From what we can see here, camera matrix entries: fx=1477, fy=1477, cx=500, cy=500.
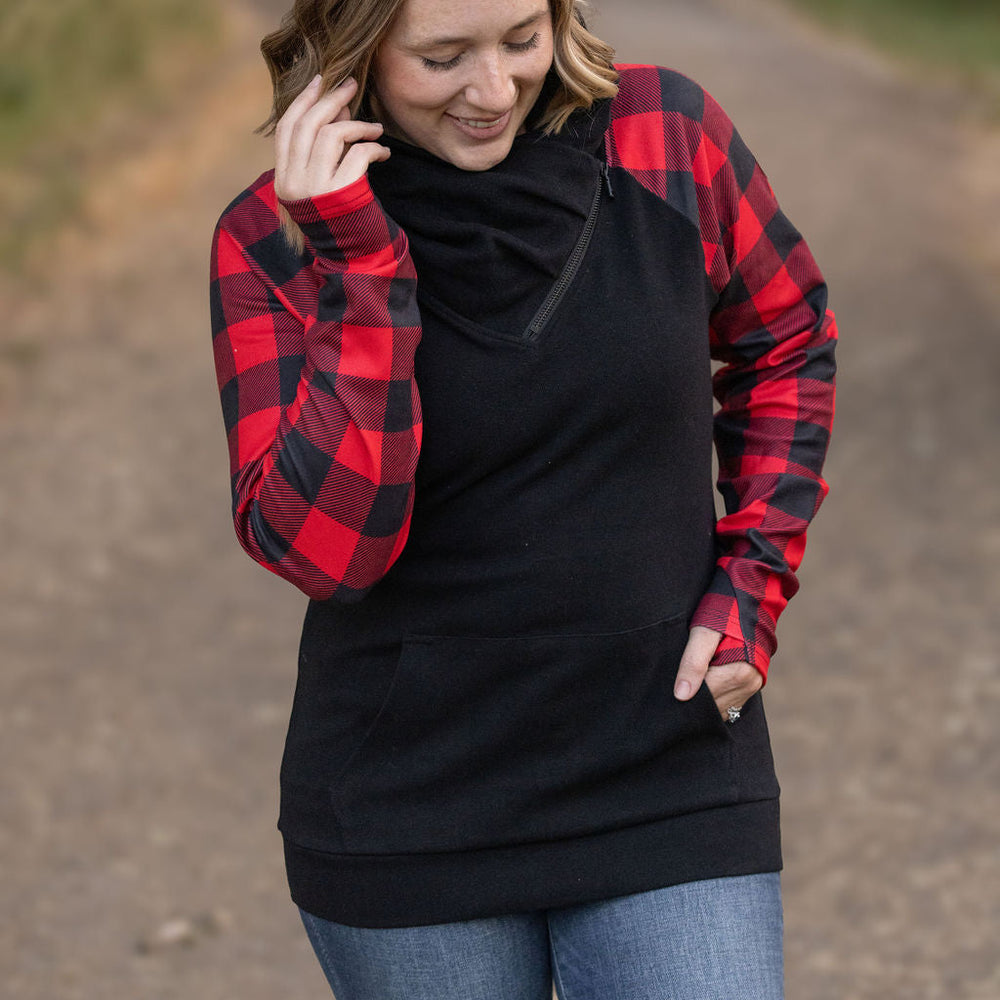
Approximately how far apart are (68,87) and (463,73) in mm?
8261

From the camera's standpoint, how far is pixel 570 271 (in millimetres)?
1585

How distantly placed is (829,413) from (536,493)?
0.46m

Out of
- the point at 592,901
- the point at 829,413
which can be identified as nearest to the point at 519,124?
the point at 829,413

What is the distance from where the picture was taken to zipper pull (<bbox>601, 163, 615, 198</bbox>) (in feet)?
5.31

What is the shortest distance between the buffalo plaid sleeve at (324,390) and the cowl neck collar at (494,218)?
65 mm

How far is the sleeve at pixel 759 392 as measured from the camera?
1684 millimetres

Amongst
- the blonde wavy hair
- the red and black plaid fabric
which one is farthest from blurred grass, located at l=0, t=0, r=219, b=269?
the red and black plaid fabric

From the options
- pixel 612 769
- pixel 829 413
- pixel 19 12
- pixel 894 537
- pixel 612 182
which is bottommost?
pixel 894 537

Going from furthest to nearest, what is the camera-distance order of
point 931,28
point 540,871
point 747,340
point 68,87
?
1. point 931,28
2. point 68,87
3. point 747,340
4. point 540,871

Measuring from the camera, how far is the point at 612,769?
1.60 metres

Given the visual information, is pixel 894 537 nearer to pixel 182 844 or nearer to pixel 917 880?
pixel 917 880

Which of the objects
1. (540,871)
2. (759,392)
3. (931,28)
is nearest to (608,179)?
(759,392)

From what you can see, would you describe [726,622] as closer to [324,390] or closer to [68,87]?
[324,390]

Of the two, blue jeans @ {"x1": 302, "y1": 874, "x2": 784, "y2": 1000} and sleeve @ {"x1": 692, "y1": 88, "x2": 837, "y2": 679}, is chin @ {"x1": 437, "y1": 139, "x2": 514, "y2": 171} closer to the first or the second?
sleeve @ {"x1": 692, "y1": 88, "x2": 837, "y2": 679}
